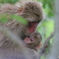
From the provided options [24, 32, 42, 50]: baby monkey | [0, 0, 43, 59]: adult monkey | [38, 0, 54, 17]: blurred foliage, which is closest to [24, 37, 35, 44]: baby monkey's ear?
[24, 32, 42, 50]: baby monkey

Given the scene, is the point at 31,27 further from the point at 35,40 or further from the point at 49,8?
the point at 49,8

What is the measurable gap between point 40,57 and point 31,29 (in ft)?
1.72

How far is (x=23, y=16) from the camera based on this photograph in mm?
2408

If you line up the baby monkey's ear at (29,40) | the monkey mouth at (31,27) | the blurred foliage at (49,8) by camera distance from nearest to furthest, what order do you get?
1. the blurred foliage at (49,8)
2. the baby monkey's ear at (29,40)
3. the monkey mouth at (31,27)

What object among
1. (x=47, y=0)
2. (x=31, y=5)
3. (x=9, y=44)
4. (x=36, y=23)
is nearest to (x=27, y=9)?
(x=31, y=5)

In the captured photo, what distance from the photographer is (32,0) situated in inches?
99.5

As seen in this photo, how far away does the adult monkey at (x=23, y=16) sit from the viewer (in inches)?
94.2

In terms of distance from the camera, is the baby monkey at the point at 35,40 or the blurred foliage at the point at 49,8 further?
the baby monkey at the point at 35,40

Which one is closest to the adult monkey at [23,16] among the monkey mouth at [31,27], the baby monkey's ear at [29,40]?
the monkey mouth at [31,27]

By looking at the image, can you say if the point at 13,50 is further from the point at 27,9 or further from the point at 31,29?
the point at 27,9

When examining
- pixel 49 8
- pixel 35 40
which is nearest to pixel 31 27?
pixel 35 40

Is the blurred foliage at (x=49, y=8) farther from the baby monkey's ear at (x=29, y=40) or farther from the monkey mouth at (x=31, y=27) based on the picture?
the monkey mouth at (x=31, y=27)

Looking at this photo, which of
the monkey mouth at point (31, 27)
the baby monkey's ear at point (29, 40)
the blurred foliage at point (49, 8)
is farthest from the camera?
the monkey mouth at point (31, 27)

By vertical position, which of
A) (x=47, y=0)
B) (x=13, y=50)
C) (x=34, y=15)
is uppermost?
(x=47, y=0)
